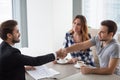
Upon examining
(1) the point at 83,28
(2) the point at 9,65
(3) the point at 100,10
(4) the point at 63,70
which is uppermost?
(3) the point at 100,10

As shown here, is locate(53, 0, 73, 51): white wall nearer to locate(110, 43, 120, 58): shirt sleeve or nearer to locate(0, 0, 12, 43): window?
locate(0, 0, 12, 43): window

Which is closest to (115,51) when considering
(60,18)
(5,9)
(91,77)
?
(91,77)

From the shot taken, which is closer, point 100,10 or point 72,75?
point 72,75

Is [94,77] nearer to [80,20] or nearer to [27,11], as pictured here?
[80,20]

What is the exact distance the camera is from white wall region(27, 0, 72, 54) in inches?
151

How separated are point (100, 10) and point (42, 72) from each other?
206 cm

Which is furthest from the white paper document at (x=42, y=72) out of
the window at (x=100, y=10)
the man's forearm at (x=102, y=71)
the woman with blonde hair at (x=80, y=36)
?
the window at (x=100, y=10)

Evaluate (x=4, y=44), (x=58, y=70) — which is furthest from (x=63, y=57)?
(x=4, y=44)

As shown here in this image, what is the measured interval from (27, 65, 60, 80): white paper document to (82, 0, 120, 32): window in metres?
1.87

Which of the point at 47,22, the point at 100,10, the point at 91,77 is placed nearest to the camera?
the point at 91,77

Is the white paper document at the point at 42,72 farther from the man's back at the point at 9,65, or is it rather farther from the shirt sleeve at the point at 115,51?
the shirt sleeve at the point at 115,51

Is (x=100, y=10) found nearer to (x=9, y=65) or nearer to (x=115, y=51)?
(x=115, y=51)

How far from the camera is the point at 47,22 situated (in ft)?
13.1

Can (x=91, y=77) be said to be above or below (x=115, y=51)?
below
